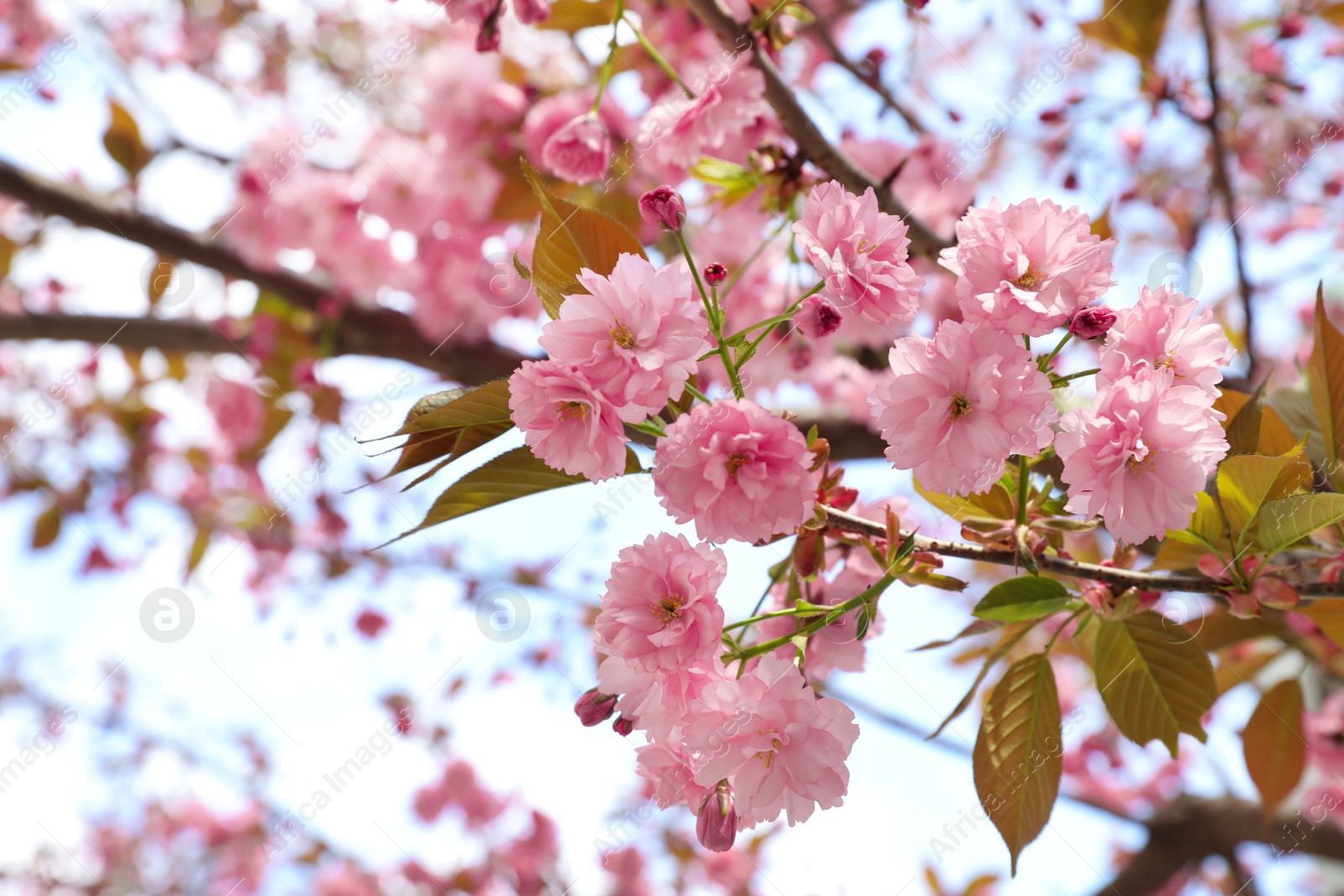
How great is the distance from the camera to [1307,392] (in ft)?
3.05

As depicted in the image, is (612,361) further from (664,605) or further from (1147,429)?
(1147,429)

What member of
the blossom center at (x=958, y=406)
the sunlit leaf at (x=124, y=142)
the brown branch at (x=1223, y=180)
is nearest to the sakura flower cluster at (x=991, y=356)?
the blossom center at (x=958, y=406)

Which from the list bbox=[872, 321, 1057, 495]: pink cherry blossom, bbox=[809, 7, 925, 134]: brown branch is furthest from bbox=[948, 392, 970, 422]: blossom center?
bbox=[809, 7, 925, 134]: brown branch

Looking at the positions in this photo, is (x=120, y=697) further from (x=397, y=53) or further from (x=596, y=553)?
(x=397, y=53)

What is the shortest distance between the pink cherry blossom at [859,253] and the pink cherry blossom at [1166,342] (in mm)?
134

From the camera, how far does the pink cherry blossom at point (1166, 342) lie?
54 centimetres

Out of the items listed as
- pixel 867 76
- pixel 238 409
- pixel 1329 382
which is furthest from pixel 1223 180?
pixel 238 409

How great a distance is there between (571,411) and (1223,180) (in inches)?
58.8

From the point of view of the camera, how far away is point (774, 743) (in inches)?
22.1

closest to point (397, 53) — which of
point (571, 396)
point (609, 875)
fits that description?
point (571, 396)

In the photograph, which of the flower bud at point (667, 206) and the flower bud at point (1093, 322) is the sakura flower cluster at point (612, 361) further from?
the flower bud at point (1093, 322)

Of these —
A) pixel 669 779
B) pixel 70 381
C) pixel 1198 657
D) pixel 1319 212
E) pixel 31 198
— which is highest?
pixel 1319 212

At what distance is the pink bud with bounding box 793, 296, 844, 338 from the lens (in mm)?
579

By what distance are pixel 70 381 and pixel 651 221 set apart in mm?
Result: 2865
